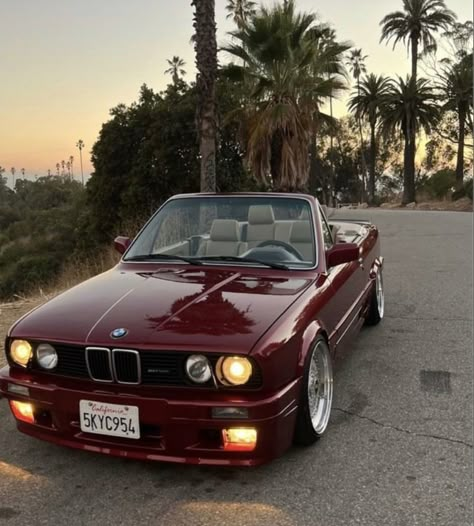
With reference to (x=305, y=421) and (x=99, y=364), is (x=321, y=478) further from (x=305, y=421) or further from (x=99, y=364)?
(x=99, y=364)

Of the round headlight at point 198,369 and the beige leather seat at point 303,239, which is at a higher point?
the beige leather seat at point 303,239

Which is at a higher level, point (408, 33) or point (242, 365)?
point (408, 33)

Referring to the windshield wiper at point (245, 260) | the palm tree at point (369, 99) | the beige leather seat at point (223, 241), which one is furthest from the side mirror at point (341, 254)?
the palm tree at point (369, 99)

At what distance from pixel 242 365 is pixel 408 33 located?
44267 millimetres

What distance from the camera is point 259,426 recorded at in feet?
9.02

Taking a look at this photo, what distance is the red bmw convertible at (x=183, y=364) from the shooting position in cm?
276

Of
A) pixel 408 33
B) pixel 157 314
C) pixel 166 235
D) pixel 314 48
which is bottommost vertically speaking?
pixel 157 314

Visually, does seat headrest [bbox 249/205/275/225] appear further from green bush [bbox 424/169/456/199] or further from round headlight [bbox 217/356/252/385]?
green bush [bbox 424/169/456/199]

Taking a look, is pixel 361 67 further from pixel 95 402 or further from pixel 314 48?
pixel 95 402

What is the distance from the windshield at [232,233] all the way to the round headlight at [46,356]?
134 cm

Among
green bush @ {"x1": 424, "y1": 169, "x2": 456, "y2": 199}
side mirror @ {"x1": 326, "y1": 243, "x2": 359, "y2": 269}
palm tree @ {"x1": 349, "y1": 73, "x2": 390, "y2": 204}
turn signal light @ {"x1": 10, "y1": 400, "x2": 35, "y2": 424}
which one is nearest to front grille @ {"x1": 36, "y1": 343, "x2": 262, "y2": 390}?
turn signal light @ {"x1": 10, "y1": 400, "x2": 35, "y2": 424}

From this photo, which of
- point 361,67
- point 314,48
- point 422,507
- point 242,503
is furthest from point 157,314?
point 361,67

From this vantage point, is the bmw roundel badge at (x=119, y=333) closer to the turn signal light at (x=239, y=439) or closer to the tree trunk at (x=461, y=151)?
the turn signal light at (x=239, y=439)

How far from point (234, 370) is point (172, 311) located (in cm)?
54
